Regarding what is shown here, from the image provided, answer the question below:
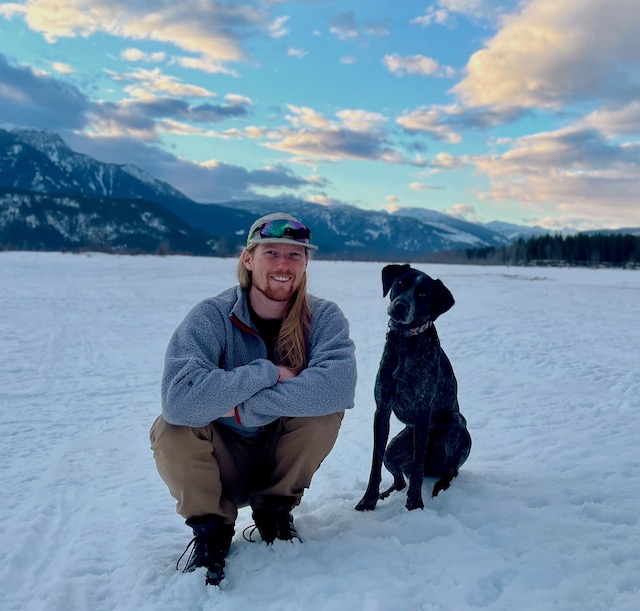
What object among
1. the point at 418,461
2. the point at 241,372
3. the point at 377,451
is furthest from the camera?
the point at 377,451

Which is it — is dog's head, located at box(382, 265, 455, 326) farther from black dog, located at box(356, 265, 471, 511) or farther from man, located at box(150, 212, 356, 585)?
man, located at box(150, 212, 356, 585)

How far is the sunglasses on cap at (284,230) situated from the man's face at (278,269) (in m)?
0.06

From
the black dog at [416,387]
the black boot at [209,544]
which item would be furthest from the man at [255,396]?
the black dog at [416,387]

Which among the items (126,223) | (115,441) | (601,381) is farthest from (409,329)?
(126,223)

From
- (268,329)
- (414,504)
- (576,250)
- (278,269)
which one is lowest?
(414,504)

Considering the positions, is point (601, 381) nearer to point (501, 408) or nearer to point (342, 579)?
point (501, 408)

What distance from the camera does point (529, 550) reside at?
8.89 ft

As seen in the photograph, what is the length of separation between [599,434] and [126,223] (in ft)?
560

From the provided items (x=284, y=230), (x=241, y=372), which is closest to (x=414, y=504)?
(x=241, y=372)

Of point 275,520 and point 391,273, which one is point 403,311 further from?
point 275,520

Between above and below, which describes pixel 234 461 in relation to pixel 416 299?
below

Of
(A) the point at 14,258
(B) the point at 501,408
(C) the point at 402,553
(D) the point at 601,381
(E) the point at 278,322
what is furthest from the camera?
(A) the point at 14,258

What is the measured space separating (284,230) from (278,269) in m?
0.23

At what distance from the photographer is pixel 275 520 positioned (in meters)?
2.99
